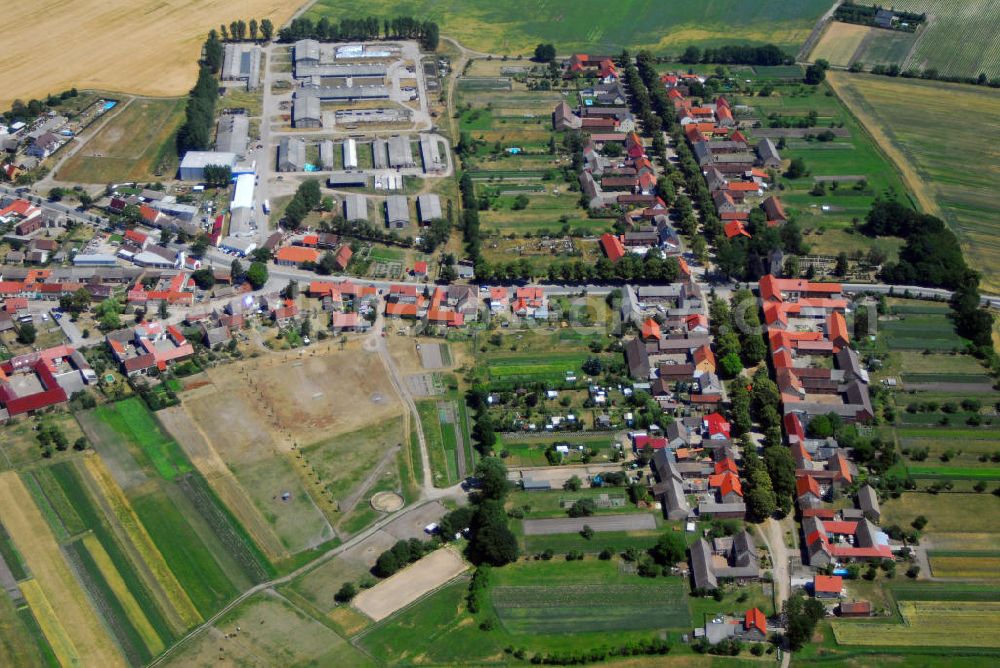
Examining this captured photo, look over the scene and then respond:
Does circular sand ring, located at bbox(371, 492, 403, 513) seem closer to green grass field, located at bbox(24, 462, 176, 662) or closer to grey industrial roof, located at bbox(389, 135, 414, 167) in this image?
green grass field, located at bbox(24, 462, 176, 662)

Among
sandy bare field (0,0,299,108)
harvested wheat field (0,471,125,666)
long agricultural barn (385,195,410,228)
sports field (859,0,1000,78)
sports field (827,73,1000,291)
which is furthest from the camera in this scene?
sports field (859,0,1000,78)

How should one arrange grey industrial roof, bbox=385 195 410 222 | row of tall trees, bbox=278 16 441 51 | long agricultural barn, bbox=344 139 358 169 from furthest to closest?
row of tall trees, bbox=278 16 441 51, long agricultural barn, bbox=344 139 358 169, grey industrial roof, bbox=385 195 410 222

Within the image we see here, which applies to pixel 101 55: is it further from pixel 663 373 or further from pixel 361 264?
pixel 663 373

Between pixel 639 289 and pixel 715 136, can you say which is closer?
pixel 639 289

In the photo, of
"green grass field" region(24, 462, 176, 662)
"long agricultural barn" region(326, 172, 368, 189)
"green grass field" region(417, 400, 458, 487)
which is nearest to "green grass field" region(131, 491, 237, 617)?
"green grass field" region(24, 462, 176, 662)

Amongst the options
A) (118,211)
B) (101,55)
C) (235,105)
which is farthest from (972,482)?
(101,55)

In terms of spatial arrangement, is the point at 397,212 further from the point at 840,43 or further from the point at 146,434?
the point at 840,43
